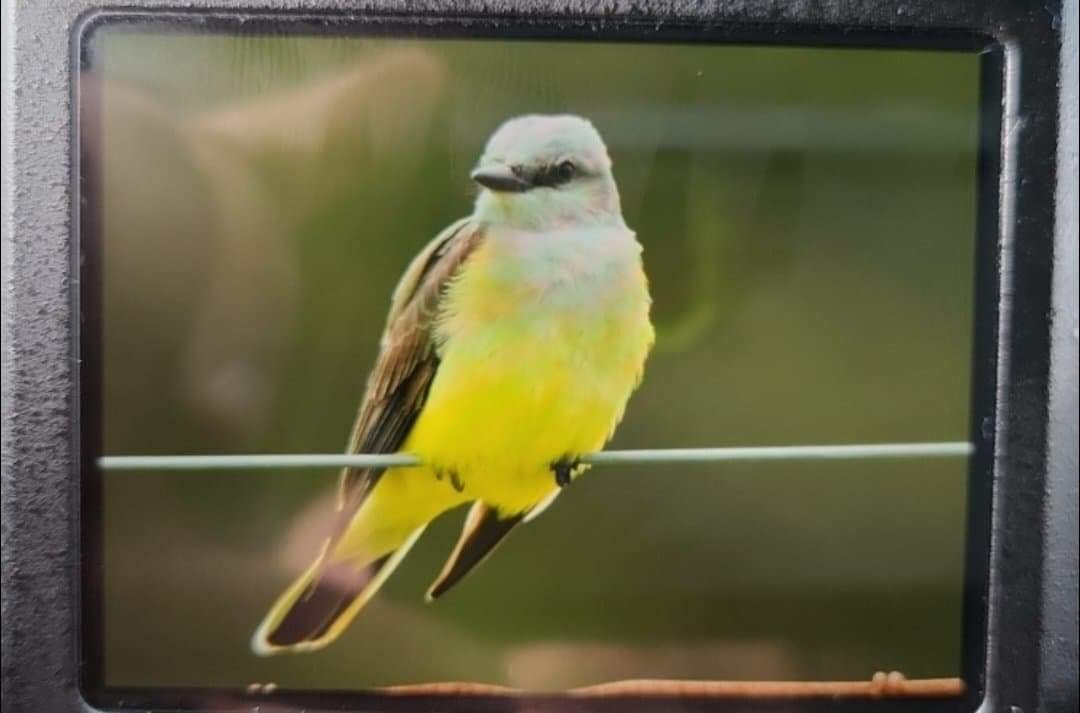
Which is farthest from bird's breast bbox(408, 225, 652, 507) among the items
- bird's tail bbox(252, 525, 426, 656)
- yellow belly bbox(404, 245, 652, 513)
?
bird's tail bbox(252, 525, 426, 656)

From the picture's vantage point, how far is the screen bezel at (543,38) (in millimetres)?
974

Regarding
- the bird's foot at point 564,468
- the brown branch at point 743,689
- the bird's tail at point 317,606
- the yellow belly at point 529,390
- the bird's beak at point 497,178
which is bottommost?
the brown branch at point 743,689

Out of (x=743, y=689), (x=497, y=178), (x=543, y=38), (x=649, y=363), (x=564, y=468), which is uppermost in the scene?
(x=543, y=38)

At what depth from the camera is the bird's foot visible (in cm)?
101

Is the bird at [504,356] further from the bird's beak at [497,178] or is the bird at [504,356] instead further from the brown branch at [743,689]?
the brown branch at [743,689]

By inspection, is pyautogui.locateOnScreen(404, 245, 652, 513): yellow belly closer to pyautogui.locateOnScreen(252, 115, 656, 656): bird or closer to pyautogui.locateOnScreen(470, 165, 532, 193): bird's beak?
pyautogui.locateOnScreen(252, 115, 656, 656): bird

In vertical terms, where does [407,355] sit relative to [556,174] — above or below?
below

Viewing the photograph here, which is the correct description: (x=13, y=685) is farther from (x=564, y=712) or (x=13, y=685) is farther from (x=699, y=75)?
(x=699, y=75)

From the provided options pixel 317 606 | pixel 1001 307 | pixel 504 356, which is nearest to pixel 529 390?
pixel 504 356

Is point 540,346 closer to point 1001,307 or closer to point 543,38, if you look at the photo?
point 543,38

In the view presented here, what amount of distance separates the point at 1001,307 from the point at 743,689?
22.0 inches

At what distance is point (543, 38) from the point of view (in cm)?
98

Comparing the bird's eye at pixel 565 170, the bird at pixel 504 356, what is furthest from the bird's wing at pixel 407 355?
the bird's eye at pixel 565 170

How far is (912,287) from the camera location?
1019 millimetres
